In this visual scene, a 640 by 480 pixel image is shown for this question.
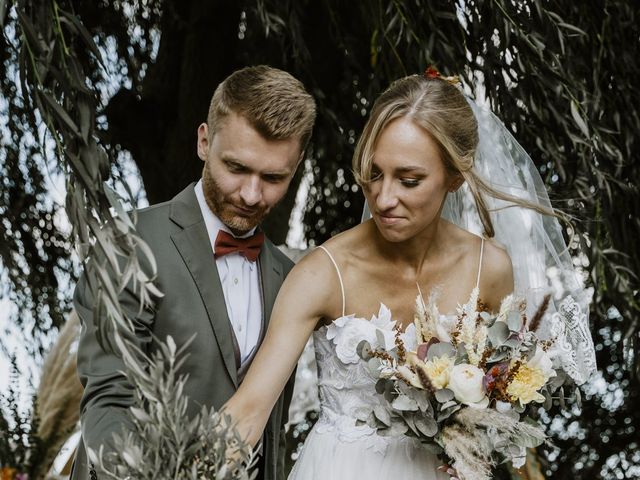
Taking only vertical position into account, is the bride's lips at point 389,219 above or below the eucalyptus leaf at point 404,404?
above

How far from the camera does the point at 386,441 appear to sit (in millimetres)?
2791

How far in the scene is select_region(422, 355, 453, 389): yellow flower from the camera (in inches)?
94.0

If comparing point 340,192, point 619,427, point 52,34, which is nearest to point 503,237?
point 52,34

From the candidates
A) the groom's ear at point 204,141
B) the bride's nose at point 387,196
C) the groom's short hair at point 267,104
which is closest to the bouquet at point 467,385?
the bride's nose at point 387,196

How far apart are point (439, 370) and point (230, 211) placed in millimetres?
723

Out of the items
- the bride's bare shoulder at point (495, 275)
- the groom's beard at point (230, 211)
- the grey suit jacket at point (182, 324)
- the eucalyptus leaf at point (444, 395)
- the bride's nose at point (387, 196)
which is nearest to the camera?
the eucalyptus leaf at point (444, 395)

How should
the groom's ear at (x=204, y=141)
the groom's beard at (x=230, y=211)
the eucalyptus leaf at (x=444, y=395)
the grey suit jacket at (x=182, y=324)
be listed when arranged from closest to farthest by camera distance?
the eucalyptus leaf at (x=444, y=395) → the grey suit jacket at (x=182, y=324) → the groom's beard at (x=230, y=211) → the groom's ear at (x=204, y=141)

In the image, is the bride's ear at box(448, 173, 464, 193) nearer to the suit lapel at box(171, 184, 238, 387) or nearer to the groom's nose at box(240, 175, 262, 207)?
the groom's nose at box(240, 175, 262, 207)

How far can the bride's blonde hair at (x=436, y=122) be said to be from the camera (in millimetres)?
2695

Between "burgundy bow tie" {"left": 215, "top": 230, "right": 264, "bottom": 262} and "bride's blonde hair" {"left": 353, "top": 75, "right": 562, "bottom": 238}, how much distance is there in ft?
1.13

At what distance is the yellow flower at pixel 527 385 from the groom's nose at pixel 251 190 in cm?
80

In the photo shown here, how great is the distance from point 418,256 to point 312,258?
1.03 feet

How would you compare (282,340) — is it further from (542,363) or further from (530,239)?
(530,239)

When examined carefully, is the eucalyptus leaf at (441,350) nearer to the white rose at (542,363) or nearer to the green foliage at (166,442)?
the white rose at (542,363)
